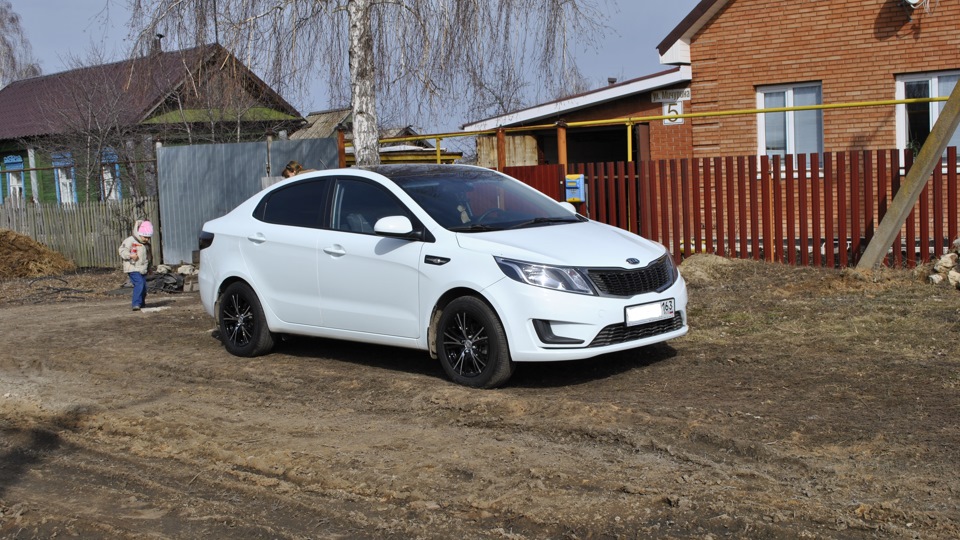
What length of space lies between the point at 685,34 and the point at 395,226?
10751 mm

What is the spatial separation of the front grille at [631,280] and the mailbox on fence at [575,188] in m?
6.13

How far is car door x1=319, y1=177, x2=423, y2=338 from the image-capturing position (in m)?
7.78

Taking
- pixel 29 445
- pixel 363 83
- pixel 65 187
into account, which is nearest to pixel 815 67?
pixel 363 83

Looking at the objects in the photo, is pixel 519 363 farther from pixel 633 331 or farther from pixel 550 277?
pixel 550 277

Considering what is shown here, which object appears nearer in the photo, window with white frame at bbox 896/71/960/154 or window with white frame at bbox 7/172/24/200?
window with white frame at bbox 896/71/960/154

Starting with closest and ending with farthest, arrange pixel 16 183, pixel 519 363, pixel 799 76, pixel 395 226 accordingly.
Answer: pixel 395 226, pixel 519 363, pixel 799 76, pixel 16 183

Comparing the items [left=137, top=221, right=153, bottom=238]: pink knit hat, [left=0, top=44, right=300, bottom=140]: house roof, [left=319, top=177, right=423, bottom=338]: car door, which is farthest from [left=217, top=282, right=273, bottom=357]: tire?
[left=0, top=44, right=300, bottom=140]: house roof

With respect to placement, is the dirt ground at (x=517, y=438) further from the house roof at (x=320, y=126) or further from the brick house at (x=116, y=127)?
the house roof at (x=320, y=126)

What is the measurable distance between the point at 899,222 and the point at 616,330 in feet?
18.7

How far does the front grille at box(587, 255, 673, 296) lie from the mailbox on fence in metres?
6.13

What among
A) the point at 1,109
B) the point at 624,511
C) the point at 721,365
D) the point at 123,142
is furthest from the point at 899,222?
the point at 1,109

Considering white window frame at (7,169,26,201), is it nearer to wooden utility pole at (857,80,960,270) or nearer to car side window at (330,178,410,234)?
car side window at (330,178,410,234)

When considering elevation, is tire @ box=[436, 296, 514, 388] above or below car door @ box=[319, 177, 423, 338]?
below

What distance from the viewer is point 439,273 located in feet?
24.6
